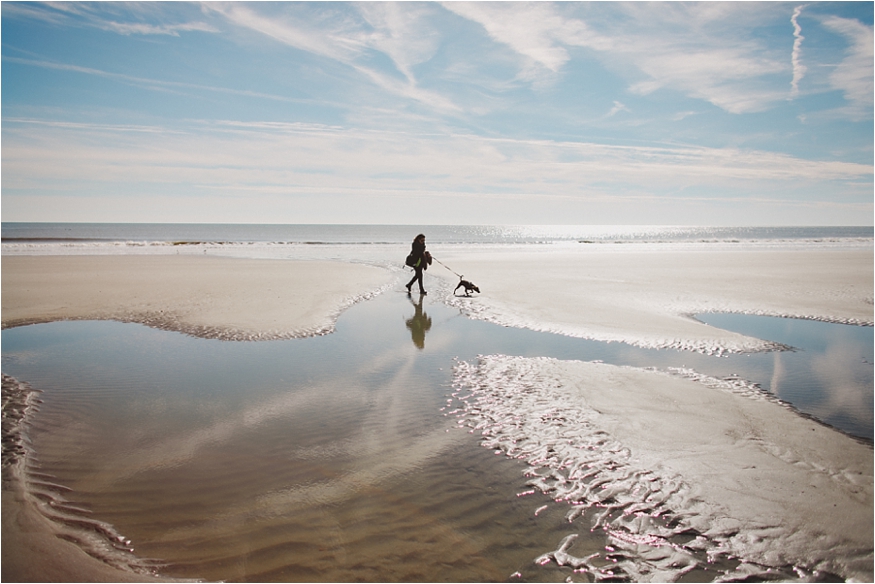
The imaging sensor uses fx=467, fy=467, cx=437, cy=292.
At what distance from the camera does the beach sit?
14.7ft

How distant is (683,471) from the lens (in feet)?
17.9

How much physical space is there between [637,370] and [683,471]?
3.96 m

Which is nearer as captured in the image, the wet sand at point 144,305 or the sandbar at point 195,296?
the wet sand at point 144,305

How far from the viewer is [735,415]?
23.3 ft

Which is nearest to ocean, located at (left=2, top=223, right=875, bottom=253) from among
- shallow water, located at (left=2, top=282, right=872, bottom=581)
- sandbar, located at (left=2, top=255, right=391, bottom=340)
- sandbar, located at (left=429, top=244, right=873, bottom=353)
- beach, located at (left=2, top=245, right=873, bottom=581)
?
sandbar, located at (left=2, top=255, right=391, bottom=340)

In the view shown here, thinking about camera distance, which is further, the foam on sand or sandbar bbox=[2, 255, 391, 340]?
sandbar bbox=[2, 255, 391, 340]

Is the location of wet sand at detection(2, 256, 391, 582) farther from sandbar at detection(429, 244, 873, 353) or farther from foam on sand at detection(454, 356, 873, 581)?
A: sandbar at detection(429, 244, 873, 353)

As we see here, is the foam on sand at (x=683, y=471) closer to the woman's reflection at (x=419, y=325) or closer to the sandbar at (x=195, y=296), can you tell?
the woman's reflection at (x=419, y=325)

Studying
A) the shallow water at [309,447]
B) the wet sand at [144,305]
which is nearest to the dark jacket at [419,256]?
the wet sand at [144,305]

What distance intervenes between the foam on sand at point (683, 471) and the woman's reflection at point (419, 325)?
319 centimetres

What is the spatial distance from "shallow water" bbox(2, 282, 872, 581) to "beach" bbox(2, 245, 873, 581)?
558 millimetres

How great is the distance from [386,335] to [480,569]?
853 cm

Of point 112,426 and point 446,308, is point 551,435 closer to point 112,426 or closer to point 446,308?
point 112,426

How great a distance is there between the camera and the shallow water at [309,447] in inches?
163
